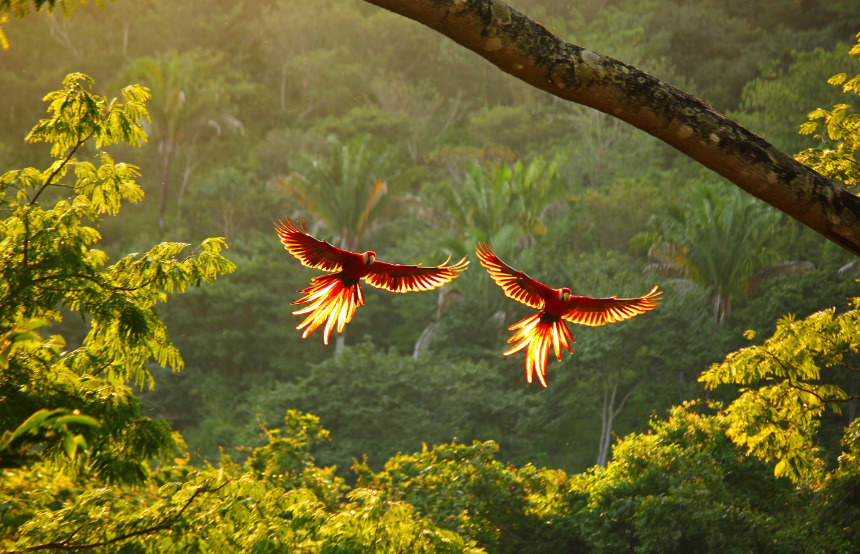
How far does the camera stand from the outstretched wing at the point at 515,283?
2.14 meters

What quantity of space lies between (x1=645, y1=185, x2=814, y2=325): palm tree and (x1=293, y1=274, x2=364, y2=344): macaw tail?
18.8m

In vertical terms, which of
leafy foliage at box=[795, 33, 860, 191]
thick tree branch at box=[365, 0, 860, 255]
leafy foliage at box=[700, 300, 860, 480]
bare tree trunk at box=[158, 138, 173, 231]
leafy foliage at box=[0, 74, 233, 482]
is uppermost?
bare tree trunk at box=[158, 138, 173, 231]

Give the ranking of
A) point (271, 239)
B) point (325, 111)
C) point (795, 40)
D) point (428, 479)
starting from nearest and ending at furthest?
point (428, 479) → point (271, 239) → point (795, 40) → point (325, 111)

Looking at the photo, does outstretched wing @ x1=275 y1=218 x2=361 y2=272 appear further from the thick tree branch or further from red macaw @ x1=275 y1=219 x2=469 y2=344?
the thick tree branch

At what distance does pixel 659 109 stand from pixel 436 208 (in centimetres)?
2269

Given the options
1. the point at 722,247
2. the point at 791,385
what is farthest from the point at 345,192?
the point at 791,385

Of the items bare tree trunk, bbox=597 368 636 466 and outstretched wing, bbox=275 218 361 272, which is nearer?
outstretched wing, bbox=275 218 361 272

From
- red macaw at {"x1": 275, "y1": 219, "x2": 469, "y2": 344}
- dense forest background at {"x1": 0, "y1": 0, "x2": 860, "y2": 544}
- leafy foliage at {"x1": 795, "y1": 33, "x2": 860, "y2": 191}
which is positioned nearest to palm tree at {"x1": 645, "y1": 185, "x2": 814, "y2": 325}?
dense forest background at {"x1": 0, "y1": 0, "x2": 860, "y2": 544}

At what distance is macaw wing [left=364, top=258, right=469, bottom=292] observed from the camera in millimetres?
2320

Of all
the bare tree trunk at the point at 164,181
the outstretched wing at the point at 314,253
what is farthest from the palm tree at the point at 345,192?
the outstretched wing at the point at 314,253

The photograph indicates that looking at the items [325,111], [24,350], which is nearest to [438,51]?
[325,111]

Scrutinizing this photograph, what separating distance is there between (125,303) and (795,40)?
34.8 meters

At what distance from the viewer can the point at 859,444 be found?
8.20 m

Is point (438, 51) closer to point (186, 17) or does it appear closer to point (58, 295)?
point (186, 17)
